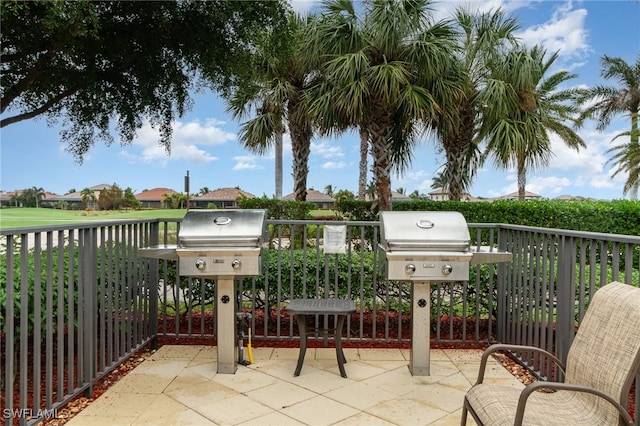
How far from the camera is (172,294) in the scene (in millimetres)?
4051

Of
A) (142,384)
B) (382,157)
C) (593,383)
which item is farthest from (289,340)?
(382,157)

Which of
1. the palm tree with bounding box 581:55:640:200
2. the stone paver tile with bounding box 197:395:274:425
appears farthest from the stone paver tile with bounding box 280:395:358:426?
the palm tree with bounding box 581:55:640:200

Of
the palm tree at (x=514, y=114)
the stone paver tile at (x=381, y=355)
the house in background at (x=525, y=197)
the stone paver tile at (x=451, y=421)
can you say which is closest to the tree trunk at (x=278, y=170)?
the palm tree at (x=514, y=114)

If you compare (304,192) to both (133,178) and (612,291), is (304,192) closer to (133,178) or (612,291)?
(133,178)

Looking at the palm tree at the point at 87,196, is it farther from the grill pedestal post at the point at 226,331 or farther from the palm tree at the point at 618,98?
the palm tree at the point at 618,98

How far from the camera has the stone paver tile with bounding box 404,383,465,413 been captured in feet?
8.64

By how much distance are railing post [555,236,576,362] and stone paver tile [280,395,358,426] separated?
1.28 m

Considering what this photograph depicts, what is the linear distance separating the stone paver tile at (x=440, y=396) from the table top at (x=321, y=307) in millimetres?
650

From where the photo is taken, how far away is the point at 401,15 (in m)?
8.47

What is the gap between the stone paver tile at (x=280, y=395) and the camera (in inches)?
104

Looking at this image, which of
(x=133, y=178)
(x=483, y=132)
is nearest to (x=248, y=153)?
(x=133, y=178)

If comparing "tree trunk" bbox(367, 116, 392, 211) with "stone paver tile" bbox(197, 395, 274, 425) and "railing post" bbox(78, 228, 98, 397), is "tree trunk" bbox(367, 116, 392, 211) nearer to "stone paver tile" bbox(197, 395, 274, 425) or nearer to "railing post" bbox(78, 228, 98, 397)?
"stone paver tile" bbox(197, 395, 274, 425)

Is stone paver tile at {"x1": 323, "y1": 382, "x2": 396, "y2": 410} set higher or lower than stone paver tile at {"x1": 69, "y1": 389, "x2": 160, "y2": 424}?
lower

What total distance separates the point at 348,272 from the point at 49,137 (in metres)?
5.12
